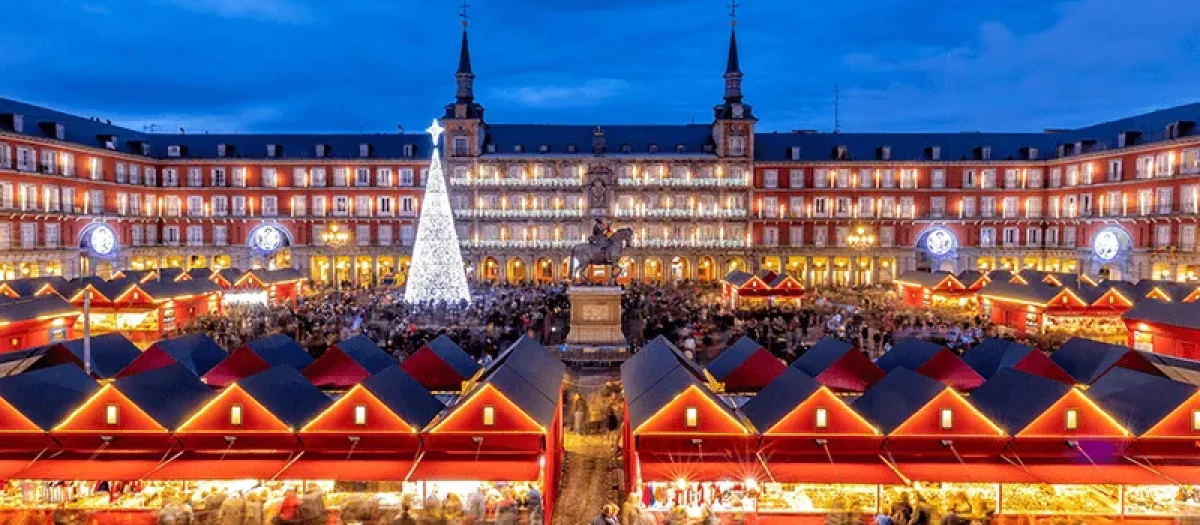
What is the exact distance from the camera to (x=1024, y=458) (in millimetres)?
16203

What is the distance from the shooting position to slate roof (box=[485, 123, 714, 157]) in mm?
71312

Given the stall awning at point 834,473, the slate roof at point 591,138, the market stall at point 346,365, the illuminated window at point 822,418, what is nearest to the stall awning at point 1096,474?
the stall awning at point 834,473

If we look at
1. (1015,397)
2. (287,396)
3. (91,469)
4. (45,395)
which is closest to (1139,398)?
(1015,397)

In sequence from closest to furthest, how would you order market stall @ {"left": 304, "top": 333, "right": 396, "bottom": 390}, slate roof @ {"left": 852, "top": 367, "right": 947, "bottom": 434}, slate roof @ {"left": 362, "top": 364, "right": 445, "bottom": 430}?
slate roof @ {"left": 852, "top": 367, "right": 947, "bottom": 434}
slate roof @ {"left": 362, "top": 364, "right": 445, "bottom": 430}
market stall @ {"left": 304, "top": 333, "right": 396, "bottom": 390}

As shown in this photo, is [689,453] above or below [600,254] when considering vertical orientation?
below

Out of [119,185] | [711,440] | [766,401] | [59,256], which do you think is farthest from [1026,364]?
[119,185]

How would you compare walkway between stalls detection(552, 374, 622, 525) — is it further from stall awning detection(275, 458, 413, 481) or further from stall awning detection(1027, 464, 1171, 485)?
stall awning detection(1027, 464, 1171, 485)

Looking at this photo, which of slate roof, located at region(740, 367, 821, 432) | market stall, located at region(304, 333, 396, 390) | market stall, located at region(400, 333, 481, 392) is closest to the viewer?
slate roof, located at region(740, 367, 821, 432)

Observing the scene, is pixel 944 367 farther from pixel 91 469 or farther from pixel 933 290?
pixel 933 290

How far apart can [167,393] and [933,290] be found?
145ft

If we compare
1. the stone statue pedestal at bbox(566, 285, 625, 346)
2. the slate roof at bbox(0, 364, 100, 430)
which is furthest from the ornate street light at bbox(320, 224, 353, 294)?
the slate roof at bbox(0, 364, 100, 430)

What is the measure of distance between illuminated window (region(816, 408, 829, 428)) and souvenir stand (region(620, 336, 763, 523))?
140cm

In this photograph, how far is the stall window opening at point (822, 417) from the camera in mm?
16531

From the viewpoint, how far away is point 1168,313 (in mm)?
31656
